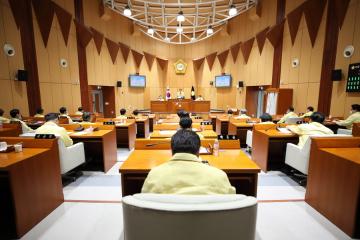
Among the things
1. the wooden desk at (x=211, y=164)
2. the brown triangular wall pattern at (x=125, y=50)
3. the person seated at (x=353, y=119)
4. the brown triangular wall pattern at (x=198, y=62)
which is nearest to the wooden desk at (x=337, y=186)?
the wooden desk at (x=211, y=164)

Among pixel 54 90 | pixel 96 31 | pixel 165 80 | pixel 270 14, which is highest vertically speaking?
pixel 270 14

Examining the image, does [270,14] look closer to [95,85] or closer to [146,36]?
[146,36]

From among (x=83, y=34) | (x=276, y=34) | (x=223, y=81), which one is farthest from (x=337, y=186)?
(x=223, y=81)

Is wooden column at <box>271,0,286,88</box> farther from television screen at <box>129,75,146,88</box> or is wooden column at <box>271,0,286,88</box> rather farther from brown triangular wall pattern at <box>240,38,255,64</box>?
television screen at <box>129,75,146,88</box>

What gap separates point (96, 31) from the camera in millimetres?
9508

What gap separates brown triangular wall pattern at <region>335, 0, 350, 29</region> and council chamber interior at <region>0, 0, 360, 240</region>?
52 mm

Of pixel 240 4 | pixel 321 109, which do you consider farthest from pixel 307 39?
pixel 240 4

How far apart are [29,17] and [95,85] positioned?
384 centimetres

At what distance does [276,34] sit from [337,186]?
7.97m

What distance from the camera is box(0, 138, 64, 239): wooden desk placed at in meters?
2.12

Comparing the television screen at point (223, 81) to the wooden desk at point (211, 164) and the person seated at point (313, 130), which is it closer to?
the person seated at point (313, 130)

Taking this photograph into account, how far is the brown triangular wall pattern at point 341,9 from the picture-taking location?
5.67 meters

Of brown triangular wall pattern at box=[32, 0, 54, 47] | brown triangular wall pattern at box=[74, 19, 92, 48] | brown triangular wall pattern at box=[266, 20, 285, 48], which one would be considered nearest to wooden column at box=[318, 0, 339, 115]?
brown triangular wall pattern at box=[266, 20, 285, 48]

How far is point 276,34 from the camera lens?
28.2 ft
